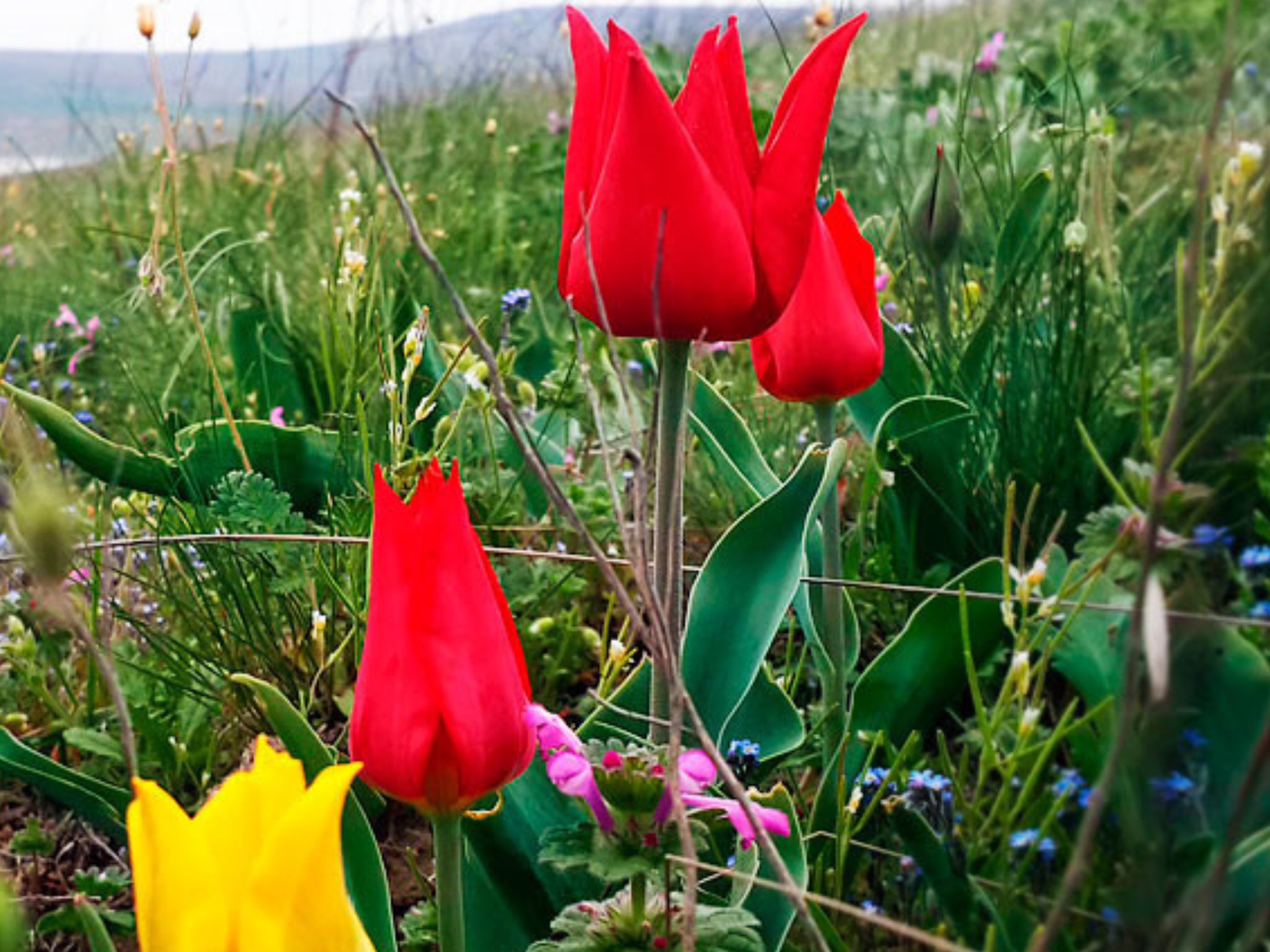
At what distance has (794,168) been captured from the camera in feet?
3.05

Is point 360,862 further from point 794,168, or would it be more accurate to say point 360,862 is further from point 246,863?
point 794,168

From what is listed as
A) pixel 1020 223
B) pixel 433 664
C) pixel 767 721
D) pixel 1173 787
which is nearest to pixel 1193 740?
pixel 1173 787

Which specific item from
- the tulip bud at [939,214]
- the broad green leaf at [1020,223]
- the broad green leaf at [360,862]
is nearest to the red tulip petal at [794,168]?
the broad green leaf at [360,862]

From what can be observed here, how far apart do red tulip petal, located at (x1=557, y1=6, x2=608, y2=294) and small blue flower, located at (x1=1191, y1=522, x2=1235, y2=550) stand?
428 mm

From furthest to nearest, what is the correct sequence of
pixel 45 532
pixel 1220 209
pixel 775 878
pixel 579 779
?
pixel 775 878, pixel 579 779, pixel 1220 209, pixel 45 532

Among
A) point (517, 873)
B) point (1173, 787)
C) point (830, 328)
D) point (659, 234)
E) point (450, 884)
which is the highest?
point (659, 234)

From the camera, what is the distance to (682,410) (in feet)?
3.23

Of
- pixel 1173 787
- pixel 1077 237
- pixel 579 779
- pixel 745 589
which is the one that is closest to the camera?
pixel 1173 787

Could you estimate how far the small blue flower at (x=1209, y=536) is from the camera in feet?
2.33

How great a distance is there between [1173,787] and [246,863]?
0.41 meters

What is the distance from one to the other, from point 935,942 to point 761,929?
50 centimetres

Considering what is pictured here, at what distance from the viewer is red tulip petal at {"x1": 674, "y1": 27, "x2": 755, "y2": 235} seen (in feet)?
3.00

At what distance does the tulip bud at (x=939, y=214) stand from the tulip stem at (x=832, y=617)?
20.0 inches

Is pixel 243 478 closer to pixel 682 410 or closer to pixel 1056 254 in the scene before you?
pixel 682 410
